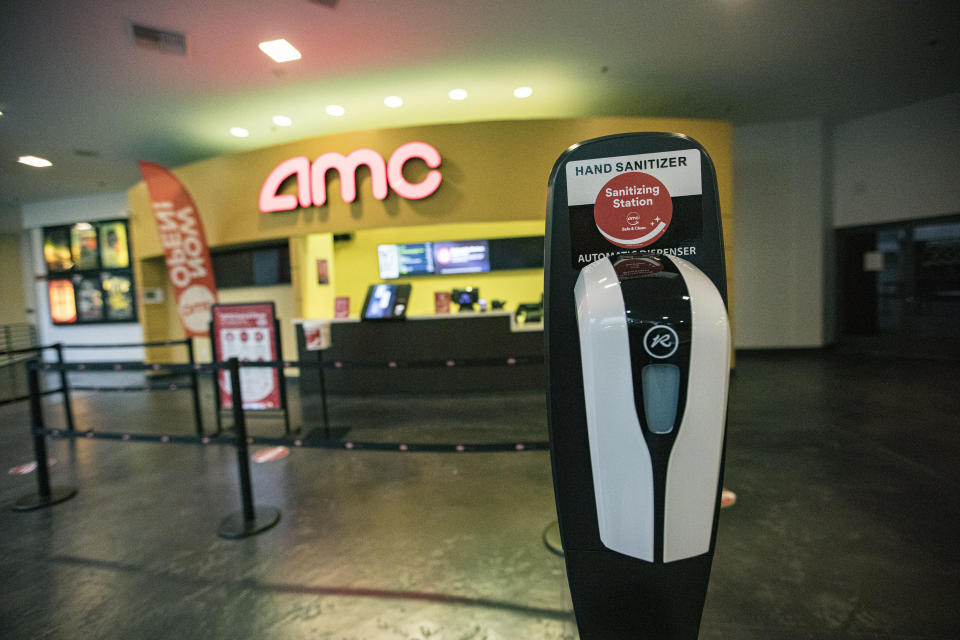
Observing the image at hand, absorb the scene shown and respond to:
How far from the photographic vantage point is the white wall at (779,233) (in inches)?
261

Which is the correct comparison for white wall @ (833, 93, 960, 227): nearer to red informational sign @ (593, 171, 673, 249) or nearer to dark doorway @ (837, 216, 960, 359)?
dark doorway @ (837, 216, 960, 359)

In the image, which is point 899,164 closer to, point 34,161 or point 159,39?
point 159,39

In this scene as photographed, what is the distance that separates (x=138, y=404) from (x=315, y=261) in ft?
9.24

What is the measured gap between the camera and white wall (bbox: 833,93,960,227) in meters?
5.89

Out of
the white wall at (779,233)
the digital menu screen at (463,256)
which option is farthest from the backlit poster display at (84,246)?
the white wall at (779,233)

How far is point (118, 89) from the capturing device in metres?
4.42

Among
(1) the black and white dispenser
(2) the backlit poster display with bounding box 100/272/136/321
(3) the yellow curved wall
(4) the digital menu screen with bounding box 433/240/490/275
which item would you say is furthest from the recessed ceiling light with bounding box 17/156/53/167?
(1) the black and white dispenser

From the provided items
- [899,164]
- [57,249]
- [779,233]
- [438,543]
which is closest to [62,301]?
[57,249]

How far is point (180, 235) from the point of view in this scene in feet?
14.9

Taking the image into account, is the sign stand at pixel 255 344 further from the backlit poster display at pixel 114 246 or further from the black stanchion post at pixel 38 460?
the backlit poster display at pixel 114 246

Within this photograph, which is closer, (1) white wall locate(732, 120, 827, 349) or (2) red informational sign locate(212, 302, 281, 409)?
(2) red informational sign locate(212, 302, 281, 409)

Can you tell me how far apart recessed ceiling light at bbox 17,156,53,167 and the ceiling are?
161 mm

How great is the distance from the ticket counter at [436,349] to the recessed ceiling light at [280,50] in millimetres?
2747

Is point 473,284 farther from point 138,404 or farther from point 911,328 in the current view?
point 911,328
